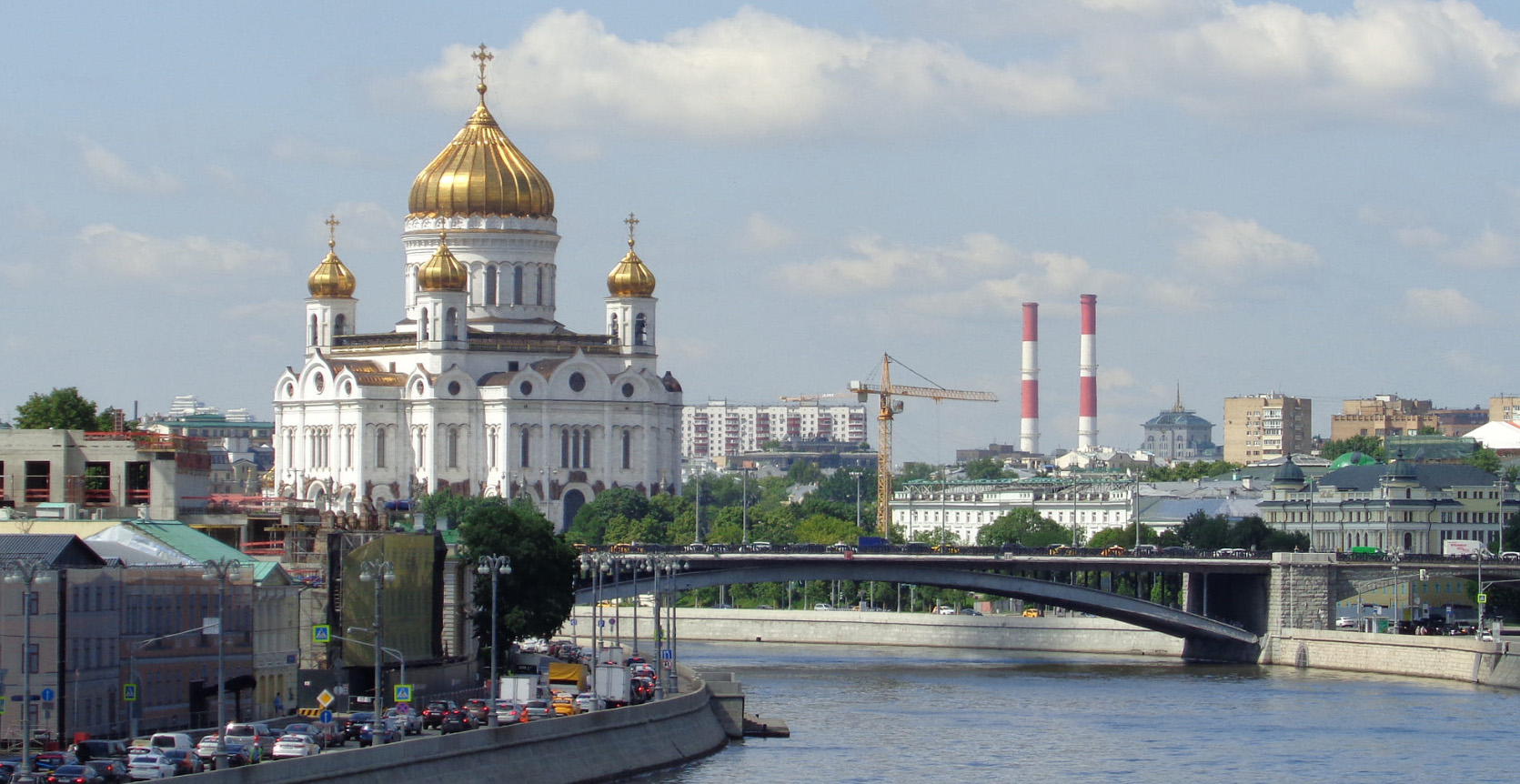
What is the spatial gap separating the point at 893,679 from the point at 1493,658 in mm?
11735

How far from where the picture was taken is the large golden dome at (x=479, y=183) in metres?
113

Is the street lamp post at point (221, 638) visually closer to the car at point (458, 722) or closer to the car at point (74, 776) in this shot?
the car at point (74, 776)

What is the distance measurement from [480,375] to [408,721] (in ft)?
237

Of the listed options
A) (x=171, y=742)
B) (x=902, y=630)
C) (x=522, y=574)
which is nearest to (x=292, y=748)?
(x=171, y=742)

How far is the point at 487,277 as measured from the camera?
373ft

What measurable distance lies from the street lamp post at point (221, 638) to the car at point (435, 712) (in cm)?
246

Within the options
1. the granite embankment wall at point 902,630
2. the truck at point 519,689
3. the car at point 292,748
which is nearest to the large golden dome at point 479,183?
the granite embankment wall at point 902,630

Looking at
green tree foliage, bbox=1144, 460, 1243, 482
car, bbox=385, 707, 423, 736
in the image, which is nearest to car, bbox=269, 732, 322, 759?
car, bbox=385, 707, 423, 736

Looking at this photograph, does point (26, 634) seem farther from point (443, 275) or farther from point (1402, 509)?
point (443, 275)

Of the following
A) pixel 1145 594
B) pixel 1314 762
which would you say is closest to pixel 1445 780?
pixel 1314 762

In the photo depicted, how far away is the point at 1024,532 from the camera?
111 m

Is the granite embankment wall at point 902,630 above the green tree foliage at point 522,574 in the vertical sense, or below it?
below

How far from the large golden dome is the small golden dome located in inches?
129

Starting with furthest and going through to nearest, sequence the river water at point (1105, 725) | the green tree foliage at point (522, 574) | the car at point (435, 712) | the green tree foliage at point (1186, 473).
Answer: the green tree foliage at point (1186, 473) → the green tree foliage at point (522, 574) → the river water at point (1105, 725) → the car at point (435, 712)
